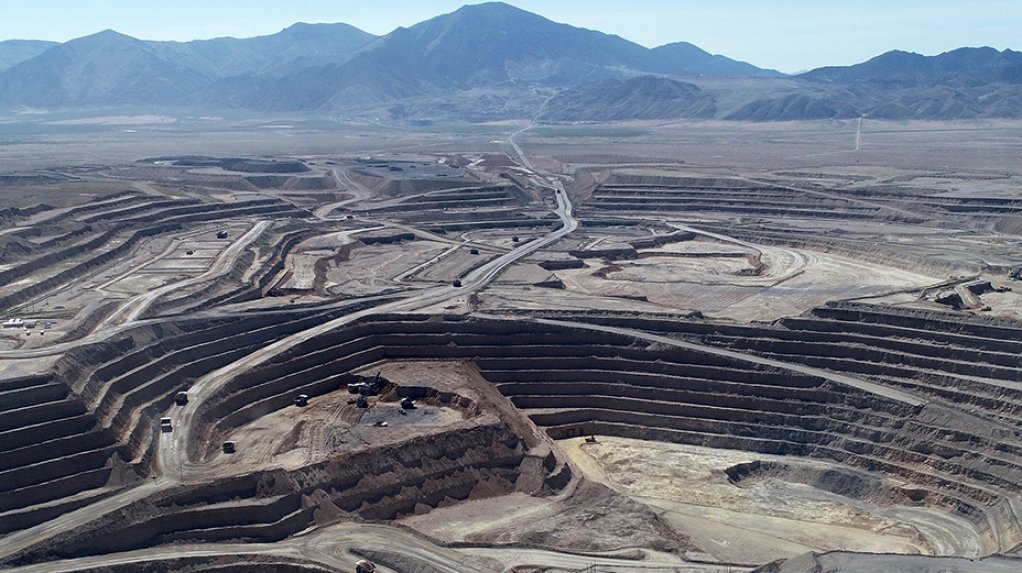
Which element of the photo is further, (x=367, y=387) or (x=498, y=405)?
(x=367, y=387)

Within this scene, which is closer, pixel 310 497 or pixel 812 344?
pixel 310 497

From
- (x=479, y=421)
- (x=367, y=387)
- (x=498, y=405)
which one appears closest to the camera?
(x=479, y=421)

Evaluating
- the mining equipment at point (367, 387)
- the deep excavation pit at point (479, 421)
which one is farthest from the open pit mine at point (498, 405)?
the mining equipment at point (367, 387)

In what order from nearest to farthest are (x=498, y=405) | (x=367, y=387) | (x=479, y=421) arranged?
1. (x=479, y=421)
2. (x=498, y=405)
3. (x=367, y=387)

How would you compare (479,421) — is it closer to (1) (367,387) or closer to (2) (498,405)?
(2) (498,405)

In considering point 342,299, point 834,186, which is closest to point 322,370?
point 342,299

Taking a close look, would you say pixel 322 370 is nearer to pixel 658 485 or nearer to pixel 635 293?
pixel 658 485

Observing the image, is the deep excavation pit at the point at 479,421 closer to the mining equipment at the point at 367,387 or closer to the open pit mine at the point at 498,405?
the open pit mine at the point at 498,405

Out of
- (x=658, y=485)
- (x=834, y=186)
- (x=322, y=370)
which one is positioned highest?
(x=834, y=186)

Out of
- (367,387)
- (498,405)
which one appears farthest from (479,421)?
(367,387)
